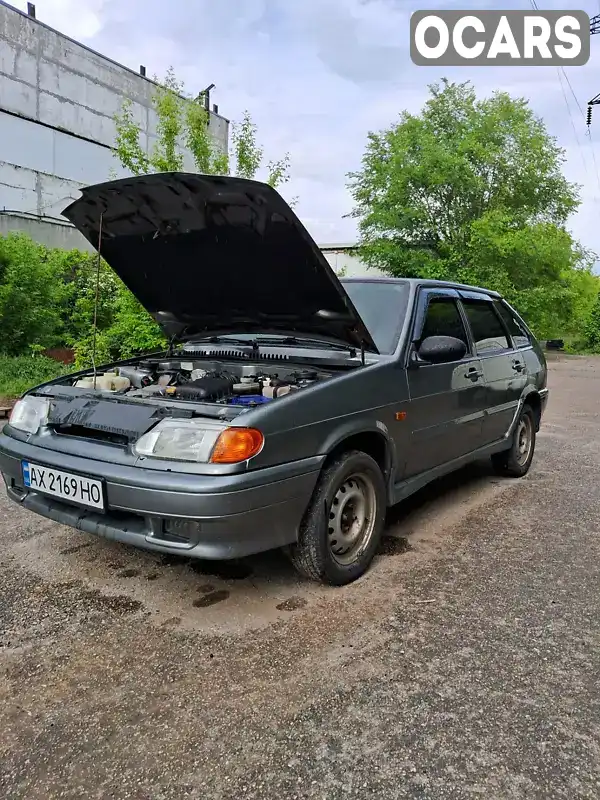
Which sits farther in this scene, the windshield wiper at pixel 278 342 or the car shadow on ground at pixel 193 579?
the windshield wiper at pixel 278 342

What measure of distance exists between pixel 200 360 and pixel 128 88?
1952 centimetres

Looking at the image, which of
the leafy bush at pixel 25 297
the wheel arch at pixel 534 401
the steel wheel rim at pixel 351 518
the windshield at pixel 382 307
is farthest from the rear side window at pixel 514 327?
the leafy bush at pixel 25 297

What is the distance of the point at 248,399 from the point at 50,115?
18031 mm

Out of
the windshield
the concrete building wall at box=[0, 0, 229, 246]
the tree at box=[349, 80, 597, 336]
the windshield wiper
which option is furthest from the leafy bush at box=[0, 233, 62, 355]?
the tree at box=[349, 80, 597, 336]

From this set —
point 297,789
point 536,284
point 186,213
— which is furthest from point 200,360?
point 536,284

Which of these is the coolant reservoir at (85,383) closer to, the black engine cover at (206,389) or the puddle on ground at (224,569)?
the black engine cover at (206,389)

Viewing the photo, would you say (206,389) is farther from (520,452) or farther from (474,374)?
(520,452)

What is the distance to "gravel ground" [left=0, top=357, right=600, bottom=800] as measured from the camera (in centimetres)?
178

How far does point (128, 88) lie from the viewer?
780 inches

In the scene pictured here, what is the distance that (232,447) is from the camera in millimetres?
2455

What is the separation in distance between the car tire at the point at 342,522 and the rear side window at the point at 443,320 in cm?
101

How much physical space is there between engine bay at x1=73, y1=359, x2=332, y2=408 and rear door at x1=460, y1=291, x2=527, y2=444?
1.62 meters

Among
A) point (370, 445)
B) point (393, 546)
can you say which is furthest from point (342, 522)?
point (393, 546)

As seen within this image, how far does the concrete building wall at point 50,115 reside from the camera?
1625 cm
